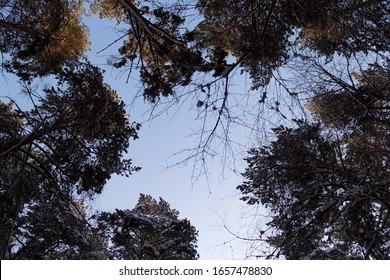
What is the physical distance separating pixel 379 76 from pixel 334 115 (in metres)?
1.43

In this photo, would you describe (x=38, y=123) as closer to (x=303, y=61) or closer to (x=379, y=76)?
(x=303, y=61)

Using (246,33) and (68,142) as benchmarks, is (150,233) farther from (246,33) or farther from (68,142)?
(246,33)

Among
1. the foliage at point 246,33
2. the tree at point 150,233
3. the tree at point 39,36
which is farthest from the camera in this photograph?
the tree at point 150,233

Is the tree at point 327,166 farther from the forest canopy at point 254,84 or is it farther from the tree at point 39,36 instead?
the tree at point 39,36

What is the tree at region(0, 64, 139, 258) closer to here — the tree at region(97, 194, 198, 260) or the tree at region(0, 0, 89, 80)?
the tree at region(0, 0, 89, 80)

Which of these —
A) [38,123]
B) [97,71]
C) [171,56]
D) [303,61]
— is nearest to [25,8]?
[97,71]

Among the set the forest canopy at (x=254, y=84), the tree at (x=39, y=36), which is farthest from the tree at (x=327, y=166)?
the tree at (x=39, y=36)

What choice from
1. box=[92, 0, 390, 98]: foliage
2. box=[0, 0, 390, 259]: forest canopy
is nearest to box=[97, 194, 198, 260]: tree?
box=[0, 0, 390, 259]: forest canopy

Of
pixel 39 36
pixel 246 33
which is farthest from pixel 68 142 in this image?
pixel 246 33

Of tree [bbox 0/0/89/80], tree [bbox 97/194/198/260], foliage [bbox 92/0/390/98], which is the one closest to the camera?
foliage [bbox 92/0/390/98]

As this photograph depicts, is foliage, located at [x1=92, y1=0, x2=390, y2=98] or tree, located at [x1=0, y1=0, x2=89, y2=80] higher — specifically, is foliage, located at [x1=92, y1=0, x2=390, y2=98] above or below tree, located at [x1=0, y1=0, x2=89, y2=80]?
below

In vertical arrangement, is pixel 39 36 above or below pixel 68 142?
above

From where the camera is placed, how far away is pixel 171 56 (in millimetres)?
5430

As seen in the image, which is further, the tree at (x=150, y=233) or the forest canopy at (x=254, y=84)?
the tree at (x=150, y=233)
